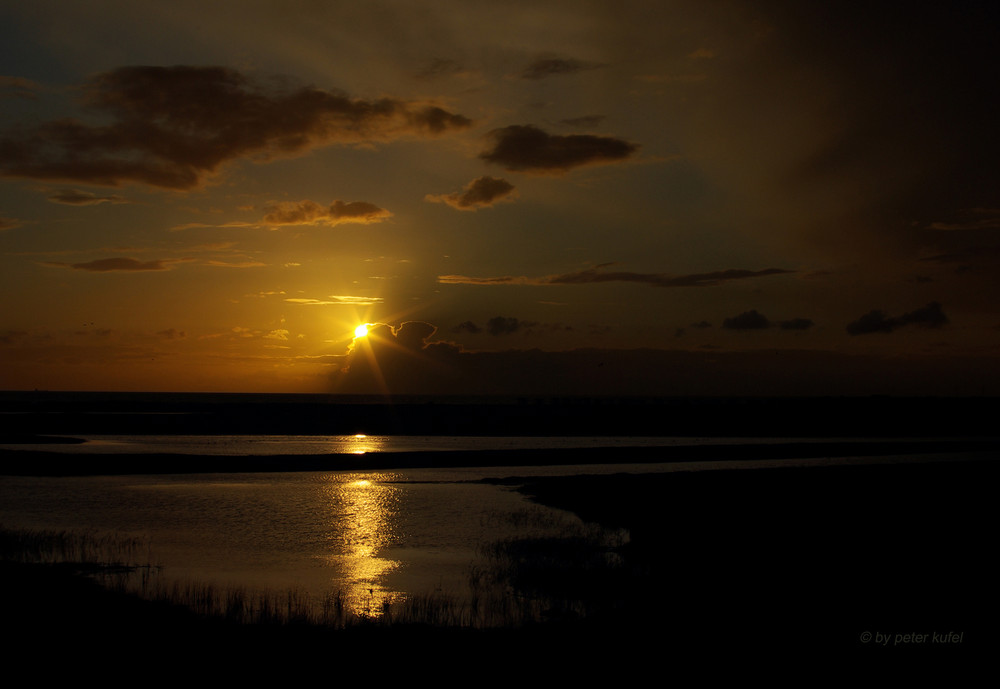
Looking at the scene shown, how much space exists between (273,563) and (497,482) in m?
22.4

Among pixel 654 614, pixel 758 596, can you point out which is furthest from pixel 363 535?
pixel 758 596

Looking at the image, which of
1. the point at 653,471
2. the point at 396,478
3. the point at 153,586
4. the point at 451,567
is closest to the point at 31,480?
the point at 396,478

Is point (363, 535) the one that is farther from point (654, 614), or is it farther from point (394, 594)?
point (654, 614)

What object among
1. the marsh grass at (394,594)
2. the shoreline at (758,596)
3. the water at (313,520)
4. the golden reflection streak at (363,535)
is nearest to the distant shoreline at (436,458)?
the water at (313,520)

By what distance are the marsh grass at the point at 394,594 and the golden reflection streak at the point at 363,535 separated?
22cm

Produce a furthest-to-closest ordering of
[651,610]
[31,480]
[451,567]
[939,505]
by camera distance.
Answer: [31,480] → [939,505] → [451,567] → [651,610]

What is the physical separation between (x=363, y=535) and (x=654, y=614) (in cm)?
1413

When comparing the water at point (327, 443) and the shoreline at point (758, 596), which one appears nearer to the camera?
the shoreline at point (758, 596)

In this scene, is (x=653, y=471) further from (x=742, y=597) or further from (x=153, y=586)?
(x=153, y=586)

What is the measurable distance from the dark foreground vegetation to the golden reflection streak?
2.61 m

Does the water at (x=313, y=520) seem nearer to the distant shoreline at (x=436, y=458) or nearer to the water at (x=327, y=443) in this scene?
the distant shoreline at (x=436, y=458)

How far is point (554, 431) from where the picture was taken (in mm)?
98125

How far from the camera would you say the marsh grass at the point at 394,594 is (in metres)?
17.2

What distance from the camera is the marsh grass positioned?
17.2 metres
